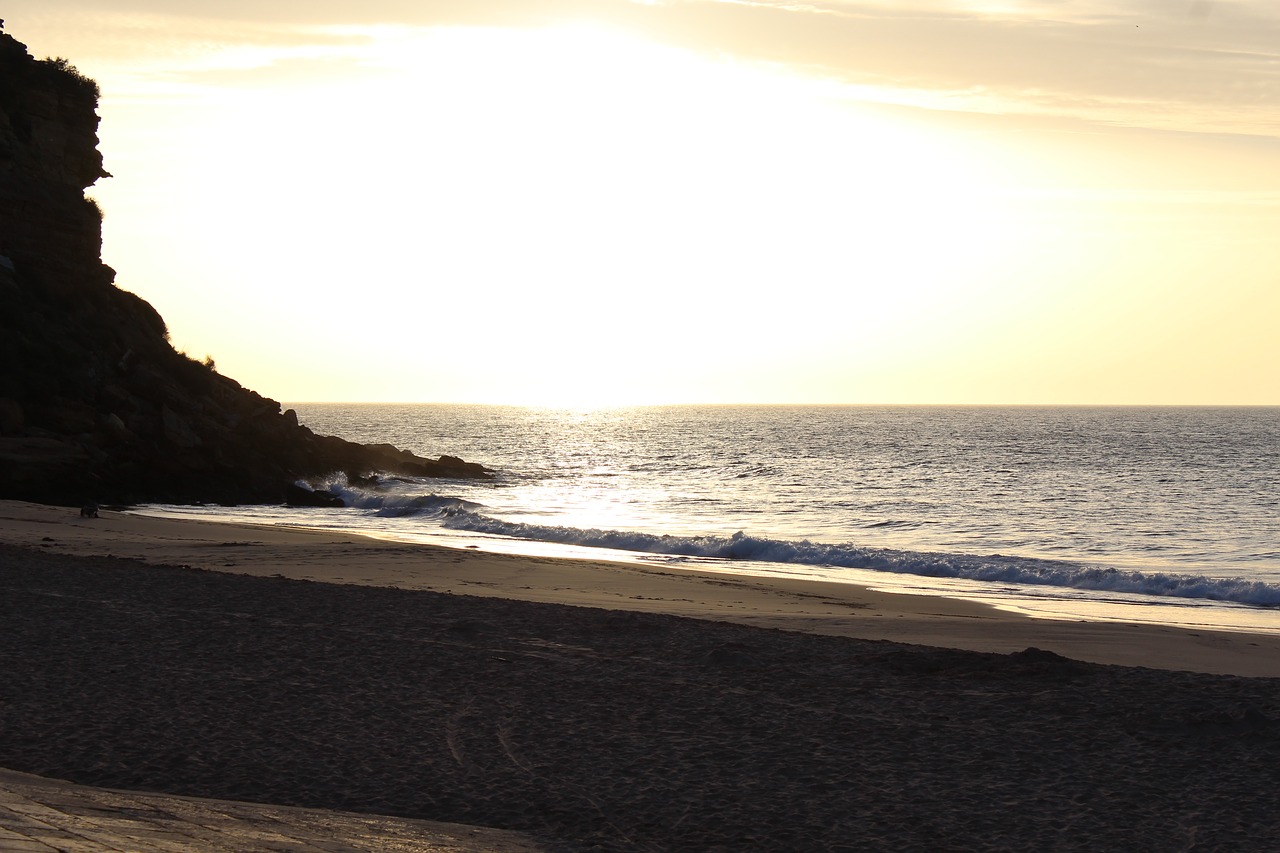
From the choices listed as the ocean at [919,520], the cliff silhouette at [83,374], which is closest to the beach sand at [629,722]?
the ocean at [919,520]

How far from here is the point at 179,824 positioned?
6074 millimetres

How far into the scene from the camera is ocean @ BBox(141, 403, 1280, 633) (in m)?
25.4

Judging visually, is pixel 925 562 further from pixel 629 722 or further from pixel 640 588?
pixel 629 722

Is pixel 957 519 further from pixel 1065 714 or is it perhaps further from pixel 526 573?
pixel 1065 714

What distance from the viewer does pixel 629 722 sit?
9.07 metres

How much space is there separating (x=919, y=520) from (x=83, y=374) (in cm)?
3258

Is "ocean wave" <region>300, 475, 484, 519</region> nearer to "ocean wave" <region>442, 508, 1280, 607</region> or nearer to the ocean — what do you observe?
the ocean

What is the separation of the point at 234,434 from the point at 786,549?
26.4 meters

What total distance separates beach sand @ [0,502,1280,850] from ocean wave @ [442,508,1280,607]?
32.5ft

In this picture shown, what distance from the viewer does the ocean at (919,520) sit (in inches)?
999

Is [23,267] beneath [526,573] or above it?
above

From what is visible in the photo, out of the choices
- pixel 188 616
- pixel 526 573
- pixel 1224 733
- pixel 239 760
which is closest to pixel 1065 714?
pixel 1224 733

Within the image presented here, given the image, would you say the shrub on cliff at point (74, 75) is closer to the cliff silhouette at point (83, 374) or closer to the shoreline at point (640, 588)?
the cliff silhouette at point (83, 374)

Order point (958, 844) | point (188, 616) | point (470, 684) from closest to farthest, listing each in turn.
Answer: point (958, 844) < point (470, 684) < point (188, 616)
